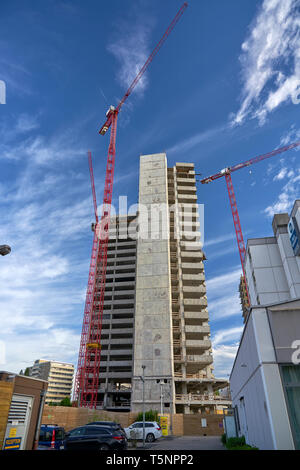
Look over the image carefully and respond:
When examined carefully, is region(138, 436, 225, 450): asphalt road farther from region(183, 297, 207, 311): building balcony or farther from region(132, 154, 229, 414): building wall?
region(183, 297, 207, 311): building balcony

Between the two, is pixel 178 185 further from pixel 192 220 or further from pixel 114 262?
pixel 114 262

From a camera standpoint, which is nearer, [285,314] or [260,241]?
[285,314]

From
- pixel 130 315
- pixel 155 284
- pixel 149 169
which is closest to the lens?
pixel 155 284

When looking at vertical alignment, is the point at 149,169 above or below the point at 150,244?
above

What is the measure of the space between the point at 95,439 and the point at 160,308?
41762 millimetres

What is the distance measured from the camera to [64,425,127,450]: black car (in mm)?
16328

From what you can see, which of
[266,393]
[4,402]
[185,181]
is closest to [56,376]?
[185,181]

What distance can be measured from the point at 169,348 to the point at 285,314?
45.4m

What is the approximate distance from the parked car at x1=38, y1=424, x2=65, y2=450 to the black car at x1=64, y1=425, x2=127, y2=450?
88 cm

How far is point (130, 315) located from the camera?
236 feet

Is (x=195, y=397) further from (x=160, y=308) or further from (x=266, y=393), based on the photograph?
(x=266, y=393)

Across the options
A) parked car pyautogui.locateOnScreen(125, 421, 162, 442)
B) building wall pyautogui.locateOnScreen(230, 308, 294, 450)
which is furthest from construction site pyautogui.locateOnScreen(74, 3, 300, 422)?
building wall pyautogui.locateOnScreen(230, 308, 294, 450)

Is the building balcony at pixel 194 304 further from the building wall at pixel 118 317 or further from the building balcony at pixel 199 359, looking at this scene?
the building wall at pixel 118 317
